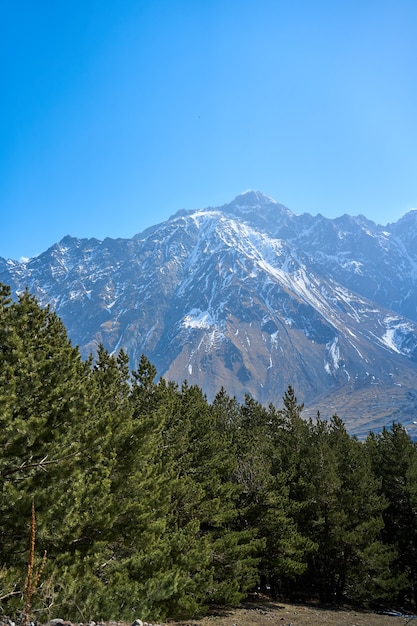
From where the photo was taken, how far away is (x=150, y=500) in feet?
55.6

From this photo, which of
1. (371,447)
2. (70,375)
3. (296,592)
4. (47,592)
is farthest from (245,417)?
(47,592)

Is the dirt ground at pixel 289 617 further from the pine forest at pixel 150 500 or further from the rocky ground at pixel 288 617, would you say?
the pine forest at pixel 150 500

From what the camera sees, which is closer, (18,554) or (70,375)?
(18,554)

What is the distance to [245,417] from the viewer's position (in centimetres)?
5488

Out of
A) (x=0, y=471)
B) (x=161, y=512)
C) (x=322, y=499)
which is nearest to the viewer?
(x=0, y=471)

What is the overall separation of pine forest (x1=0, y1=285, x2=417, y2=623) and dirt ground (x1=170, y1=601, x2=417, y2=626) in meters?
1.03

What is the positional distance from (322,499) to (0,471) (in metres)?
26.9

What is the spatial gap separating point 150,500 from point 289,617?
14327 mm

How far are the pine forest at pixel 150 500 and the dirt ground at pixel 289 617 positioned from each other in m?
1.03

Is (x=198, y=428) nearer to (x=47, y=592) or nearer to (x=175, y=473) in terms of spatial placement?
(x=175, y=473)

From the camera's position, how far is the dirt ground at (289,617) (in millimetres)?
20906

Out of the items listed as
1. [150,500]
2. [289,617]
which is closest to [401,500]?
[289,617]

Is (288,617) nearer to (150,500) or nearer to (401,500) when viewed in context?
(150,500)

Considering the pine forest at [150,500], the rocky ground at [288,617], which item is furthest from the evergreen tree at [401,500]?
the rocky ground at [288,617]
